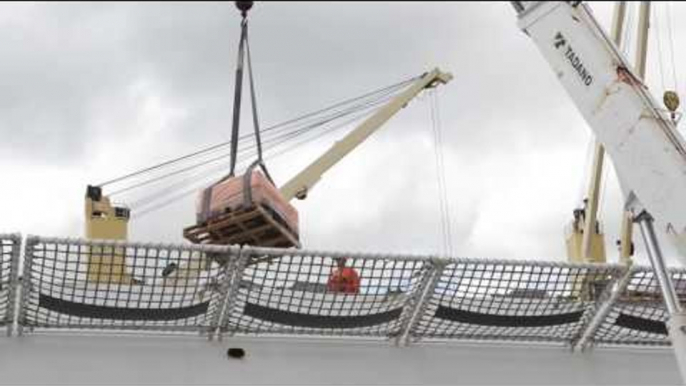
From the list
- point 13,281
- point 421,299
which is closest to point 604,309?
point 421,299

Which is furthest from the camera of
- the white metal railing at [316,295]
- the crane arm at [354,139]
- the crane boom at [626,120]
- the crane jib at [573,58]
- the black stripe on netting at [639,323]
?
the crane arm at [354,139]

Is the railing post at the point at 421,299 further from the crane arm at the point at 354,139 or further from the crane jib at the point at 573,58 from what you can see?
the crane arm at the point at 354,139

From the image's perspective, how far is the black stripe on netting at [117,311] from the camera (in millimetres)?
9461

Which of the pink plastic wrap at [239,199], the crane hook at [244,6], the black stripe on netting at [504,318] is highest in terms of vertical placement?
the crane hook at [244,6]

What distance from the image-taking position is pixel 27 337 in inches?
378

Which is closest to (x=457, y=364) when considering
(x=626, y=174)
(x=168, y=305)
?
(x=168, y=305)

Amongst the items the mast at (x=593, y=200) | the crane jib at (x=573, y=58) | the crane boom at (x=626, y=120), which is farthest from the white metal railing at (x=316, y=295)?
the mast at (x=593, y=200)

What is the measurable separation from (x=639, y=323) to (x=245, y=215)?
15.9 feet

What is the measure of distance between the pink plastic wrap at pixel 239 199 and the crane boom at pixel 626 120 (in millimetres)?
5136

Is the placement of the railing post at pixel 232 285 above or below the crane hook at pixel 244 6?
below

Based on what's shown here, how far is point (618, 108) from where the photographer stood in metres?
7.19

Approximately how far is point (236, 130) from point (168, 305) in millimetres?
2174

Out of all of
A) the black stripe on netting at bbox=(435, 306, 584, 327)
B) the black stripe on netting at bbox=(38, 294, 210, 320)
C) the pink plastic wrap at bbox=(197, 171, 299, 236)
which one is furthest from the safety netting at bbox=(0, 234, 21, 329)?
the black stripe on netting at bbox=(435, 306, 584, 327)

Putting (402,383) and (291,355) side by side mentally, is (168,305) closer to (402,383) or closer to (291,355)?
(291,355)
